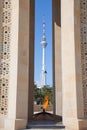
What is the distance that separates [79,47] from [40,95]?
116 feet

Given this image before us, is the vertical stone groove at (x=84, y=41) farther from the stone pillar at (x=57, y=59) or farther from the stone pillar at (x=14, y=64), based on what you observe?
the stone pillar at (x=57, y=59)

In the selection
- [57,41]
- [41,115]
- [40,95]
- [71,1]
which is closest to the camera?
[71,1]

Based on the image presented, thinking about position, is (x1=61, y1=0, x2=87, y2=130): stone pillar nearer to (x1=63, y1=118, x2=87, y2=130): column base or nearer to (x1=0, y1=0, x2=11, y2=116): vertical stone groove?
(x1=63, y1=118, x2=87, y2=130): column base

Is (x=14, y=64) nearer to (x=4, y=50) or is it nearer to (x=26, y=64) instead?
(x=26, y=64)

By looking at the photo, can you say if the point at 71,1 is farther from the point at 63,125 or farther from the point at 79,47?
the point at 63,125

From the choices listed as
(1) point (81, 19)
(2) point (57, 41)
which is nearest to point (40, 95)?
(2) point (57, 41)

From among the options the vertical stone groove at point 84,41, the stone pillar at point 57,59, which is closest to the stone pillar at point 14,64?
the vertical stone groove at point 84,41

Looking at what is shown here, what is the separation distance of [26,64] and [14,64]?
397 millimetres

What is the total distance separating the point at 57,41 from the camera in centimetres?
1103

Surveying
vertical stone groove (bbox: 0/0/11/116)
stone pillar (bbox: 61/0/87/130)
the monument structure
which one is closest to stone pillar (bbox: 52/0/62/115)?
the monument structure

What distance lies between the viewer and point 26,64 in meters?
8.16

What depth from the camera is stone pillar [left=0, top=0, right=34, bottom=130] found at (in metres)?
7.72

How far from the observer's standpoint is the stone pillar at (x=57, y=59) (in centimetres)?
1062

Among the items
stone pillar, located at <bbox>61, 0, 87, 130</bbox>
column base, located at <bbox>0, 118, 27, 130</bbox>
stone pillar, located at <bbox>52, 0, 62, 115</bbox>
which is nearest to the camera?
column base, located at <bbox>0, 118, 27, 130</bbox>
